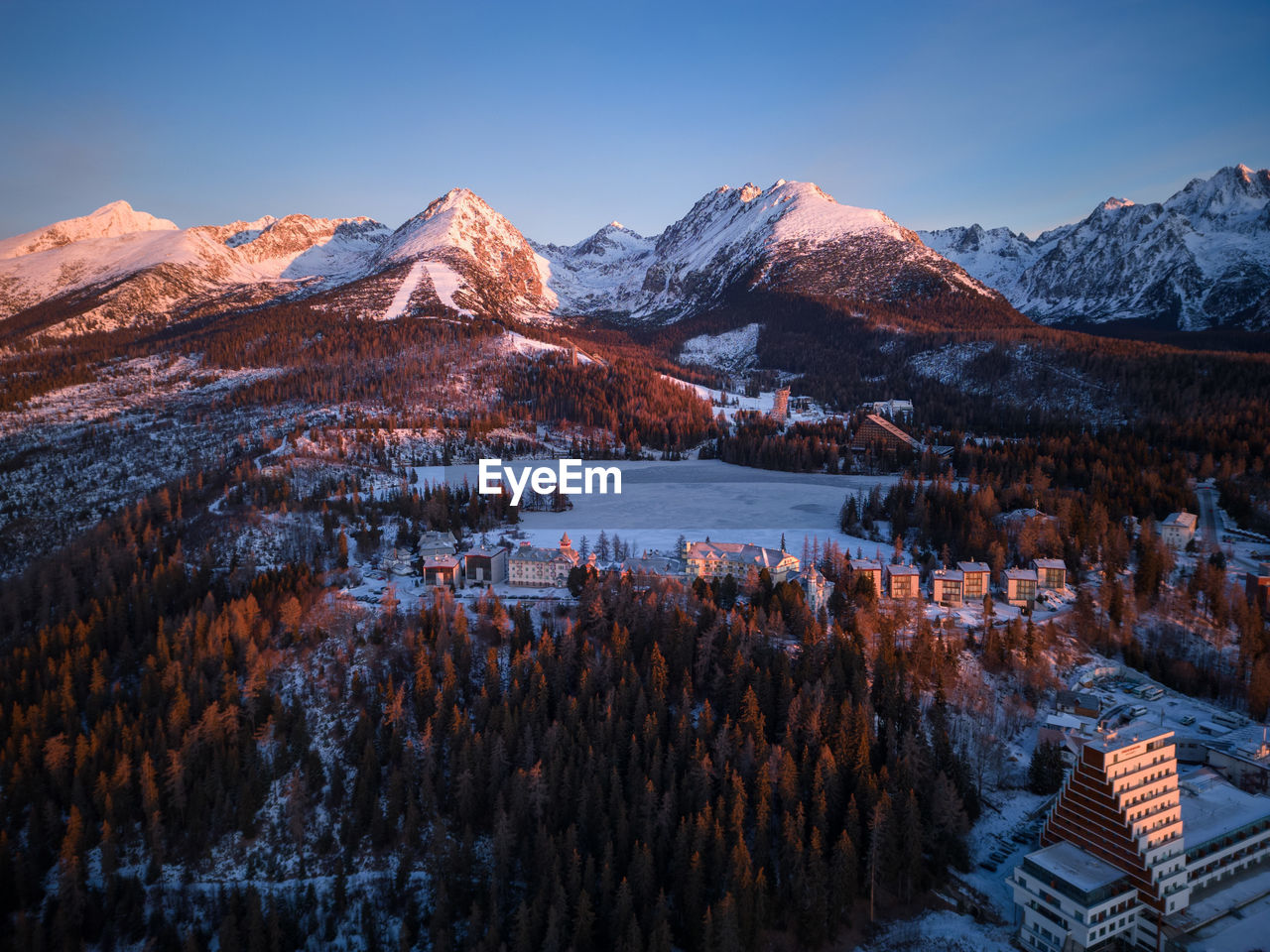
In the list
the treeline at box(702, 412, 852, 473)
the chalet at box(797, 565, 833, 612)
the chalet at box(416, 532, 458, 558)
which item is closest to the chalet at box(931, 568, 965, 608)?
the chalet at box(797, 565, 833, 612)

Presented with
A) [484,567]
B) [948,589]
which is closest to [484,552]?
[484,567]

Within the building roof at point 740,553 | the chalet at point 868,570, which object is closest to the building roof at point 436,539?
the building roof at point 740,553

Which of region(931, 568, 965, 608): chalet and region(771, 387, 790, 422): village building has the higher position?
region(771, 387, 790, 422): village building

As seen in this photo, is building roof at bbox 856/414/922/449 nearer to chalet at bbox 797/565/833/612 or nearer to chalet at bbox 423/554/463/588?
chalet at bbox 797/565/833/612

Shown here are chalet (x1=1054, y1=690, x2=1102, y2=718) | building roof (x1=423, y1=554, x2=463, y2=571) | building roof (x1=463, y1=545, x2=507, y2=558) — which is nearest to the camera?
chalet (x1=1054, y1=690, x2=1102, y2=718)

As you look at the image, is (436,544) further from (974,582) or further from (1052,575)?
(1052,575)

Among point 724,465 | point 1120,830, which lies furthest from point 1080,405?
point 1120,830
